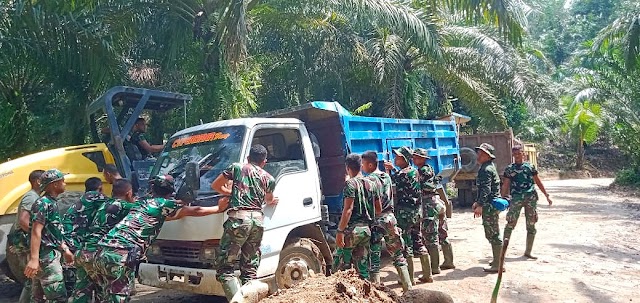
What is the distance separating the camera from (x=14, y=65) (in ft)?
29.1

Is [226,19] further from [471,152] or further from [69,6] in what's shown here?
[471,152]

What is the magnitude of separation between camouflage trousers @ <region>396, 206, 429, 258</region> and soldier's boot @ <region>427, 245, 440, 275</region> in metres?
0.31

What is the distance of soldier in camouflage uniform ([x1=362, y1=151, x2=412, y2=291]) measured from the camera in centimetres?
530

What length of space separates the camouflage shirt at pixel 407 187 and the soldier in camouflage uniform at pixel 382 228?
0.67 meters

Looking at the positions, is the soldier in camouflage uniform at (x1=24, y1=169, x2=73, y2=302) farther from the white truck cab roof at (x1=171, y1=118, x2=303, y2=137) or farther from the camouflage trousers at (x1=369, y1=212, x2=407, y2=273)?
the camouflage trousers at (x1=369, y1=212, x2=407, y2=273)

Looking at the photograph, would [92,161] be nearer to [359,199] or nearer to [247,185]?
[247,185]

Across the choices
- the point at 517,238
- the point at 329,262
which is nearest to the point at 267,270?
the point at 329,262

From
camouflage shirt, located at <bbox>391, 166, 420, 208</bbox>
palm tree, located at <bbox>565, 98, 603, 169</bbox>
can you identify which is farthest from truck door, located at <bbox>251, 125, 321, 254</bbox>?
palm tree, located at <bbox>565, 98, 603, 169</bbox>

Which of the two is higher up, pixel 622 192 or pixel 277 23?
pixel 277 23

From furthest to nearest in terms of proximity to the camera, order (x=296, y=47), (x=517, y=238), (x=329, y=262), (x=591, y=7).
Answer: (x=591, y=7)
(x=296, y=47)
(x=517, y=238)
(x=329, y=262)

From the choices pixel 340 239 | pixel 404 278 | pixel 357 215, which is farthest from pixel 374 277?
pixel 357 215

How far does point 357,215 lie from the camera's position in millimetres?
5172

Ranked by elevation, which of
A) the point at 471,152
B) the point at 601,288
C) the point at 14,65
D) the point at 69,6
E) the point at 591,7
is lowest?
the point at 601,288

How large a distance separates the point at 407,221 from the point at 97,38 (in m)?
6.11
